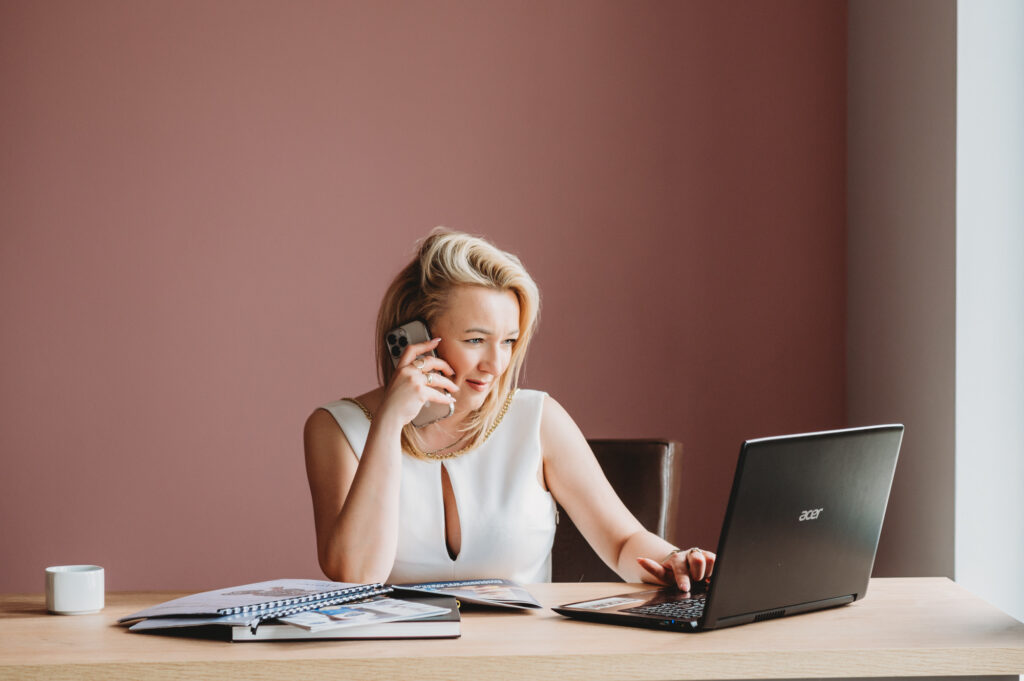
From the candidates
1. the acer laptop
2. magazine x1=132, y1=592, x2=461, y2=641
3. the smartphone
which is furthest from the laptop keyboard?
the smartphone

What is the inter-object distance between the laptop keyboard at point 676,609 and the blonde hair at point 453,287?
0.77m

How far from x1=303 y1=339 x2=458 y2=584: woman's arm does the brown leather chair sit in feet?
1.37

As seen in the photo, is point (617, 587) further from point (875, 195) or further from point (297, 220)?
point (297, 220)

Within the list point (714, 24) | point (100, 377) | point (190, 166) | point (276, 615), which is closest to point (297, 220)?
point (190, 166)

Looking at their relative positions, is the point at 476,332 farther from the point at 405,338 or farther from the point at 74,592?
the point at 74,592

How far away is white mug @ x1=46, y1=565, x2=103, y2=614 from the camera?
1408 mm

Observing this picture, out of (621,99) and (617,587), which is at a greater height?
(621,99)

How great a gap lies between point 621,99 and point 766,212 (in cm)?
49

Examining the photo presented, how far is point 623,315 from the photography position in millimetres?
2814

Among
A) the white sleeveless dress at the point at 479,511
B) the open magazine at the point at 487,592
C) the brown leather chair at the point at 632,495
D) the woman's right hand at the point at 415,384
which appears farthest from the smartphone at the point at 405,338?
the open magazine at the point at 487,592

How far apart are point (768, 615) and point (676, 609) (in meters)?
0.12

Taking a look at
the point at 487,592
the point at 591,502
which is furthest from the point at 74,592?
the point at 591,502

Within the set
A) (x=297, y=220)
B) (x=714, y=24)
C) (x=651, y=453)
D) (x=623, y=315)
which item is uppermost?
(x=714, y=24)

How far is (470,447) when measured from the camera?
2.11 metres
